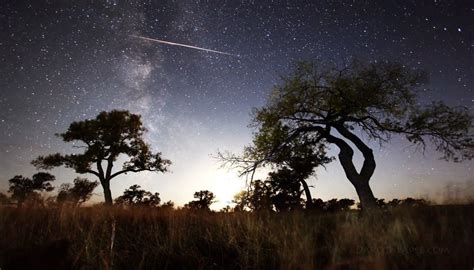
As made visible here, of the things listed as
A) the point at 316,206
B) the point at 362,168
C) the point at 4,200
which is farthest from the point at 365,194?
the point at 4,200

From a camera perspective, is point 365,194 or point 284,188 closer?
point 365,194

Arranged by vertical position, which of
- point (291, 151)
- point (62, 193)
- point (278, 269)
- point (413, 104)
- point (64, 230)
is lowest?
point (278, 269)

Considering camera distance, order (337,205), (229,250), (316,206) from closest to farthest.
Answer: (229,250)
(316,206)
(337,205)

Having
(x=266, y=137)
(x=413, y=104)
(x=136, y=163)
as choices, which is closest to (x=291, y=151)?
(x=266, y=137)

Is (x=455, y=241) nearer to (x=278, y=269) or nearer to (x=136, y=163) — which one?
(x=278, y=269)

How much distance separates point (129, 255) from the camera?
192 inches

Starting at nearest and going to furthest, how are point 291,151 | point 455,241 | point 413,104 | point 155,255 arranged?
point 155,255
point 455,241
point 413,104
point 291,151

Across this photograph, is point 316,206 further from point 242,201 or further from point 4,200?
point 4,200

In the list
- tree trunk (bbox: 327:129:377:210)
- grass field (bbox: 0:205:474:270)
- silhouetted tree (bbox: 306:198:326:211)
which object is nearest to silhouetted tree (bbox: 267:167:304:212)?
silhouetted tree (bbox: 306:198:326:211)

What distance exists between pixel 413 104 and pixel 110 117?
89.1ft

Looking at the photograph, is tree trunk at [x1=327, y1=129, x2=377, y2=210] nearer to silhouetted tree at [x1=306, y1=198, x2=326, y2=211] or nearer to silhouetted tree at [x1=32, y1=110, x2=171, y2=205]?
silhouetted tree at [x1=306, y1=198, x2=326, y2=211]

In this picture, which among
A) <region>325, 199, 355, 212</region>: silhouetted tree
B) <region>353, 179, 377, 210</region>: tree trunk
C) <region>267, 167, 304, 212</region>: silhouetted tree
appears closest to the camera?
<region>353, 179, 377, 210</region>: tree trunk

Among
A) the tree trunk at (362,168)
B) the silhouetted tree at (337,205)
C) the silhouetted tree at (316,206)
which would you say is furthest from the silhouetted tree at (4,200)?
the silhouetted tree at (337,205)

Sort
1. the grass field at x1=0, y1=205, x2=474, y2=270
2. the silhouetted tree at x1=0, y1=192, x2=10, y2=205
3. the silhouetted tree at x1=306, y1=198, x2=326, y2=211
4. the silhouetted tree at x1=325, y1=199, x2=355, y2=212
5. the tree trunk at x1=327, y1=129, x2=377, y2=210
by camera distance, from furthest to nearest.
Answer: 1. the silhouetted tree at x1=325, y1=199, x2=355, y2=212
2. the silhouetted tree at x1=306, y1=198, x2=326, y2=211
3. the tree trunk at x1=327, y1=129, x2=377, y2=210
4. the silhouetted tree at x1=0, y1=192, x2=10, y2=205
5. the grass field at x1=0, y1=205, x2=474, y2=270
